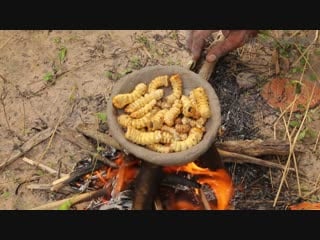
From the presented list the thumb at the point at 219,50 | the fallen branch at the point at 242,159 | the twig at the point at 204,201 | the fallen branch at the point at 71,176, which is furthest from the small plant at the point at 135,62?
the twig at the point at 204,201

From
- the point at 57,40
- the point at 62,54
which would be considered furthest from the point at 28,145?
the point at 57,40

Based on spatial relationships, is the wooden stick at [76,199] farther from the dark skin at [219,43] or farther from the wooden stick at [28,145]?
the dark skin at [219,43]

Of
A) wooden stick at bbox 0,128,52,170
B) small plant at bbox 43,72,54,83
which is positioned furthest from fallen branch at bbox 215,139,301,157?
small plant at bbox 43,72,54,83

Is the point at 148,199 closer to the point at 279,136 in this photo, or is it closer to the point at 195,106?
the point at 195,106

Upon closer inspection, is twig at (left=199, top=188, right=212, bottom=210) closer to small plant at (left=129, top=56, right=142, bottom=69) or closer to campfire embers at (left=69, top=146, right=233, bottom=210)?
campfire embers at (left=69, top=146, right=233, bottom=210)

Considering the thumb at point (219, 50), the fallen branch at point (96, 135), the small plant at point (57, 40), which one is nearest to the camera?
the fallen branch at point (96, 135)

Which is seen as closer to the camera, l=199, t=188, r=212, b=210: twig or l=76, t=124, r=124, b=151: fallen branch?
l=199, t=188, r=212, b=210: twig
